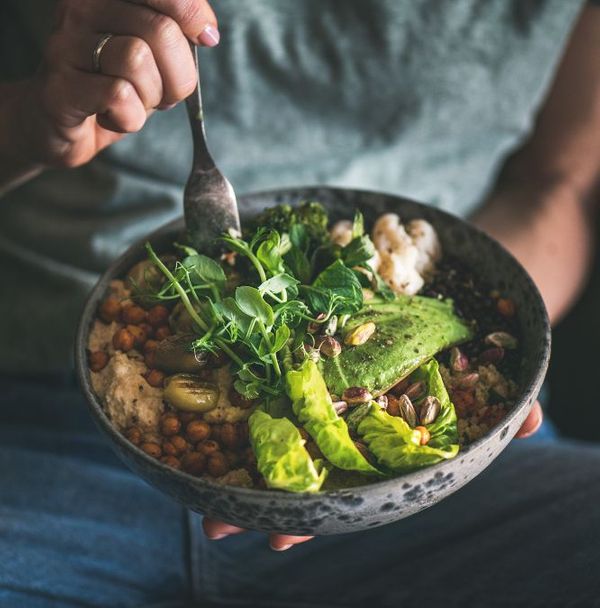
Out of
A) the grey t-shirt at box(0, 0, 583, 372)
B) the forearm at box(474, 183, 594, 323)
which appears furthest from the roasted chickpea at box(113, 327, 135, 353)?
the forearm at box(474, 183, 594, 323)

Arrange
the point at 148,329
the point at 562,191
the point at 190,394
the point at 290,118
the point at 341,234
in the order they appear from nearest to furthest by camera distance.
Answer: the point at 190,394 → the point at 148,329 → the point at 341,234 → the point at 290,118 → the point at 562,191

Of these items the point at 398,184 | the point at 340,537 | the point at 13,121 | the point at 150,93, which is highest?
the point at 150,93

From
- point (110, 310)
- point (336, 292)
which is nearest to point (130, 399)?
point (110, 310)

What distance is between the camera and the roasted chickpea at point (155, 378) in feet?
2.91

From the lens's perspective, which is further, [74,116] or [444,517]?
[444,517]

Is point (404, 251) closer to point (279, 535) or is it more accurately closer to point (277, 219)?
point (277, 219)

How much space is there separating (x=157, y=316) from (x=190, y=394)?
0.47 feet

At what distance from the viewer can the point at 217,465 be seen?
A: 2.71ft

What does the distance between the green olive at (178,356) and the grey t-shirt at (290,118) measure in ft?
1.62

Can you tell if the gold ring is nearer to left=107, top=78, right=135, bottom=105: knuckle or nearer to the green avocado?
left=107, top=78, right=135, bottom=105: knuckle

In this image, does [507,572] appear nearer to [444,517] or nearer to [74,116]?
[444,517]

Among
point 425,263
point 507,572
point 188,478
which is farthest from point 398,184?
point 188,478

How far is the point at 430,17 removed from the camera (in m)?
1.35

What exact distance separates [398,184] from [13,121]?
0.72 meters
